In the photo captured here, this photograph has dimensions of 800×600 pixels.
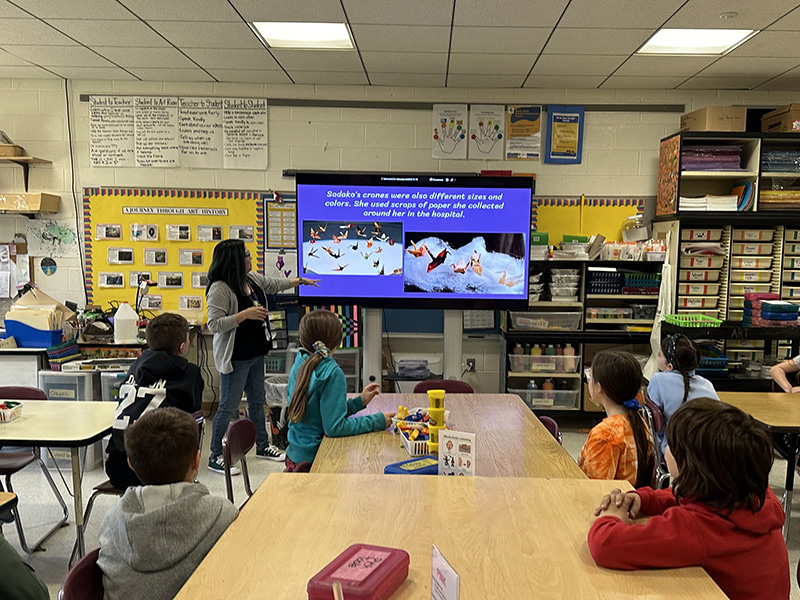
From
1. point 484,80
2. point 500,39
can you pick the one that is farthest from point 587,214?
point 500,39

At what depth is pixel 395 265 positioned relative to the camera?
4090mm

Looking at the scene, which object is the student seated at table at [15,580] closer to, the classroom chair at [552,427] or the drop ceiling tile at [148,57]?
the classroom chair at [552,427]

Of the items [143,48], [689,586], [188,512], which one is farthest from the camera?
[143,48]

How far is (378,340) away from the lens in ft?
14.1

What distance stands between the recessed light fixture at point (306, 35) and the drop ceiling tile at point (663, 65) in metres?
1.95

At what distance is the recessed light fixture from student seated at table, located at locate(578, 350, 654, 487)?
2608 millimetres

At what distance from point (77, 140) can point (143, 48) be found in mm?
1324

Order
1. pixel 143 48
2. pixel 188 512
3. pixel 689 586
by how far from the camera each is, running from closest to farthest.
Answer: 1. pixel 689 586
2. pixel 188 512
3. pixel 143 48

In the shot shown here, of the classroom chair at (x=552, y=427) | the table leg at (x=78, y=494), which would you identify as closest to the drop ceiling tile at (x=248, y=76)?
the table leg at (x=78, y=494)

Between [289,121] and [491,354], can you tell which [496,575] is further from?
[289,121]

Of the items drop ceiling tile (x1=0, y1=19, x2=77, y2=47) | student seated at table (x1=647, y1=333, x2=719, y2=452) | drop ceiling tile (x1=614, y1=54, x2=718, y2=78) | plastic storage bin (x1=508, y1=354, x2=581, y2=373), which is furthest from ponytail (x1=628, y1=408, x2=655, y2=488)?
drop ceiling tile (x1=0, y1=19, x2=77, y2=47)

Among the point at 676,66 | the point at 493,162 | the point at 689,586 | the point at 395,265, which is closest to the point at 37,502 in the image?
the point at 395,265

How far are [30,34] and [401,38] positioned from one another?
91.4 inches

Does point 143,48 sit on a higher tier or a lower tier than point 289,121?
higher
